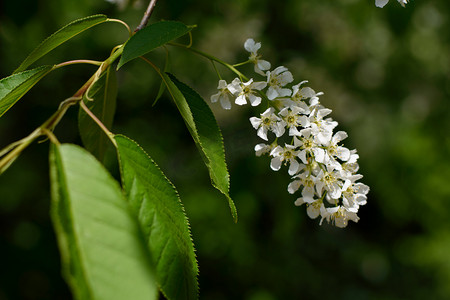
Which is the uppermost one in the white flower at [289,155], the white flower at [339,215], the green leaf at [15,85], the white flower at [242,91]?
the green leaf at [15,85]

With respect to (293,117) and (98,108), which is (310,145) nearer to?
(293,117)

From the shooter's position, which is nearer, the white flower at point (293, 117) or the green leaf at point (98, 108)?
the white flower at point (293, 117)

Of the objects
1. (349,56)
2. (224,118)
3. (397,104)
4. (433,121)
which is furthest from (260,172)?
(397,104)

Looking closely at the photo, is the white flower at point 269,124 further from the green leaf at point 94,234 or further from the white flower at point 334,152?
the green leaf at point 94,234

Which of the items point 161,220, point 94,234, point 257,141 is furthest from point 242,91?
point 257,141

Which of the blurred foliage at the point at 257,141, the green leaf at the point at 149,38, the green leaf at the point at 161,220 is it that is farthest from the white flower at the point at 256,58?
the blurred foliage at the point at 257,141

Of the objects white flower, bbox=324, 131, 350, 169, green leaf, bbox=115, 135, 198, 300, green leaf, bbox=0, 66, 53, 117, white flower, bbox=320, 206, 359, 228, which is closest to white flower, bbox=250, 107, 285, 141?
white flower, bbox=324, 131, 350, 169

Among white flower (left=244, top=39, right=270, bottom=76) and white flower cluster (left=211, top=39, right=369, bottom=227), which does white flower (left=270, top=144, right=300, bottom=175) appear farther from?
white flower (left=244, top=39, right=270, bottom=76)
